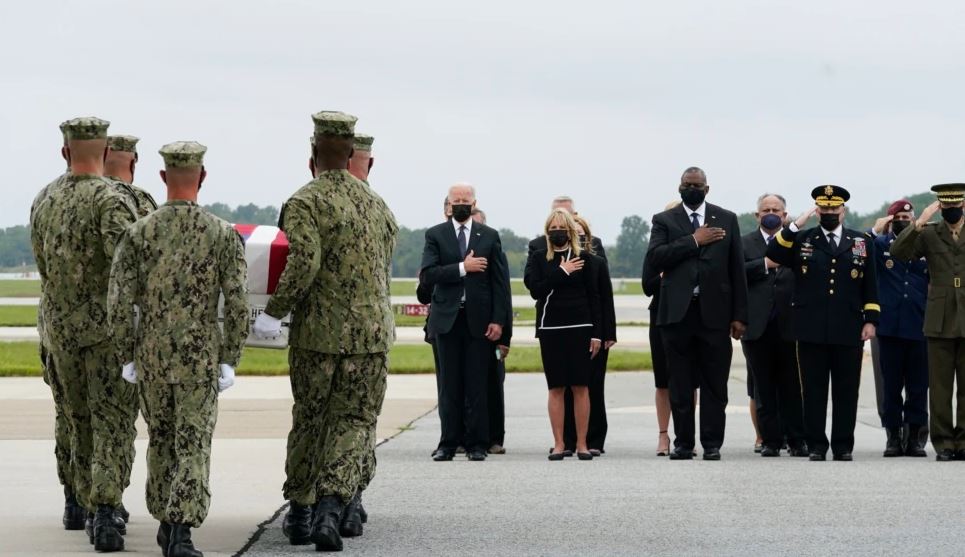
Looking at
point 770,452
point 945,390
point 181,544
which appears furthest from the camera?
point 770,452

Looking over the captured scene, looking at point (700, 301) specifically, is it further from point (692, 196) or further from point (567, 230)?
point (567, 230)

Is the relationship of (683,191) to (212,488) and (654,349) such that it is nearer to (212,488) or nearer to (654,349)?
(654,349)

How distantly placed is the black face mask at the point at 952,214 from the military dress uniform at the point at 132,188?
6.98 m

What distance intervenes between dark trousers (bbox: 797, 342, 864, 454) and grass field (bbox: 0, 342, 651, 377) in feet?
42.7

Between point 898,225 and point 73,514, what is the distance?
7931 mm

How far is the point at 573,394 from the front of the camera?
13.4 meters

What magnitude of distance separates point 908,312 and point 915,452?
1143 mm

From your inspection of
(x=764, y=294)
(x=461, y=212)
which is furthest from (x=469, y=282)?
(x=764, y=294)

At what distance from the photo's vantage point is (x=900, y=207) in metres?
14.4

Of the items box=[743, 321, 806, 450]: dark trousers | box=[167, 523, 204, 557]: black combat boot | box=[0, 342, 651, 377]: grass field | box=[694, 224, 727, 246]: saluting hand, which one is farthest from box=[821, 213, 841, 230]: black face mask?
box=[0, 342, 651, 377]: grass field

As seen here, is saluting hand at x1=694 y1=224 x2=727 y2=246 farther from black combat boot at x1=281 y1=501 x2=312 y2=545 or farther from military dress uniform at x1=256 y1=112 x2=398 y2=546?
black combat boot at x1=281 y1=501 x2=312 y2=545

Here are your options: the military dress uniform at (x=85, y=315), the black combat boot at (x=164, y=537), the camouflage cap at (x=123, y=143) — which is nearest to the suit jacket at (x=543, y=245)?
the camouflage cap at (x=123, y=143)

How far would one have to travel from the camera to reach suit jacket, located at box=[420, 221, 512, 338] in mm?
13281

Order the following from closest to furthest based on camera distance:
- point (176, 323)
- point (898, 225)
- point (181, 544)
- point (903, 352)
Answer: point (181, 544) → point (176, 323) → point (903, 352) → point (898, 225)
